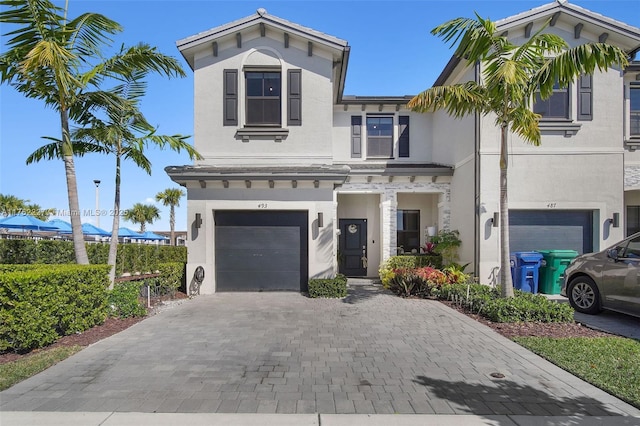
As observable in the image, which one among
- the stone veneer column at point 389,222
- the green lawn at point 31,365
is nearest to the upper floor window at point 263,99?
the stone veneer column at point 389,222

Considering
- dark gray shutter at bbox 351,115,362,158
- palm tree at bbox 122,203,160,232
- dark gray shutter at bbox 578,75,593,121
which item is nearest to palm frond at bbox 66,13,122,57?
dark gray shutter at bbox 351,115,362,158

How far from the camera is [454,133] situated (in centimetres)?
1213

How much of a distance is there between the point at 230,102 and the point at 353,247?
22.8 ft

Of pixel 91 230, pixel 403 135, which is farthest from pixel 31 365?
pixel 91 230

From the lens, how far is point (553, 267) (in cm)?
992

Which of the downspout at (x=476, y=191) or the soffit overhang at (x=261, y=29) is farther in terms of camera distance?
the soffit overhang at (x=261, y=29)

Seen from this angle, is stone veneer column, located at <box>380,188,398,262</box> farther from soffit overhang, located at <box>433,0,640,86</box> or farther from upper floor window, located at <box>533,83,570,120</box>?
soffit overhang, located at <box>433,0,640,86</box>

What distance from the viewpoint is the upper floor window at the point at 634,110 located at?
1157 cm

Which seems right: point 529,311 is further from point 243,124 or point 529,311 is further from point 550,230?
point 243,124

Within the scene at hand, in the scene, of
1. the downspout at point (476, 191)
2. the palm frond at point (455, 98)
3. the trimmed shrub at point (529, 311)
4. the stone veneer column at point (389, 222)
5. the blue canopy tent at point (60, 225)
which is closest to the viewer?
the trimmed shrub at point (529, 311)

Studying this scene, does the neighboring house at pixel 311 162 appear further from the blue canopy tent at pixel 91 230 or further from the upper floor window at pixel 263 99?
the blue canopy tent at pixel 91 230

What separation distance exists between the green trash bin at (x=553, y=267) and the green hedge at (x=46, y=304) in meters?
11.2

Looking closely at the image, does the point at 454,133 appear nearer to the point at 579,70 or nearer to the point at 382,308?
the point at 579,70

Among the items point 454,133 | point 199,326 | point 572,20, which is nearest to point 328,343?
point 199,326
